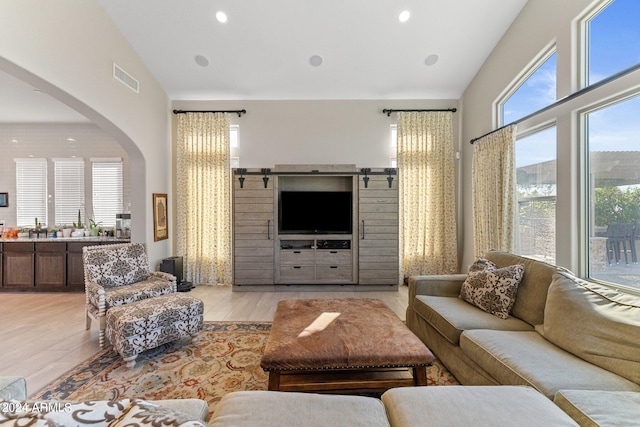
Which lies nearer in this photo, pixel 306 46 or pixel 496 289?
pixel 496 289

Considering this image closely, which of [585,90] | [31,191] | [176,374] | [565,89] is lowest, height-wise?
[176,374]

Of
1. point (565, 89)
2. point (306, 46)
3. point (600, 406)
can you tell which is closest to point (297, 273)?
point (306, 46)

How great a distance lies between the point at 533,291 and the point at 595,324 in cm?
57

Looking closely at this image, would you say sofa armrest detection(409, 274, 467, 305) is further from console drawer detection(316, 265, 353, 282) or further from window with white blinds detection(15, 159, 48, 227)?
window with white blinds detection(15, 159, 48, 227)

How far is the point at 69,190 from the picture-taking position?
5.18m

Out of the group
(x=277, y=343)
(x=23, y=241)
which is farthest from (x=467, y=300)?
(x=23, y=241)

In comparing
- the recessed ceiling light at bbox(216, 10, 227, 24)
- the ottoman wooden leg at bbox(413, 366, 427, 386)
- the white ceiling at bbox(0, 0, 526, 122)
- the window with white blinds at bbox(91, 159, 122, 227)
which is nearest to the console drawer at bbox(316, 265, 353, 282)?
the ottoman wooden leg at bbox(413, 366, 427, 386)

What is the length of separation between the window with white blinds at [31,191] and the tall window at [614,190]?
7.82m

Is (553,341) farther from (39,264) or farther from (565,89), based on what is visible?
(39,264)

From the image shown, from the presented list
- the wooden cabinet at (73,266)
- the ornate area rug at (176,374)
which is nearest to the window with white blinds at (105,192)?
the wooden cabinet at (73,266)

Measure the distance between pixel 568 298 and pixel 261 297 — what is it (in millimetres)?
3616

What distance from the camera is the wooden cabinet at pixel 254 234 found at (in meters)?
4.64

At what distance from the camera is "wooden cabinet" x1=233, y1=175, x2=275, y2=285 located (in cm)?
464

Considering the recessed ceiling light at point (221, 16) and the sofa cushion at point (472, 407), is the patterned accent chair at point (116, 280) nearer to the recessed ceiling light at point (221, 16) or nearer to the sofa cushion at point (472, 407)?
the sofa cushion at point (472, 407)
